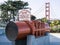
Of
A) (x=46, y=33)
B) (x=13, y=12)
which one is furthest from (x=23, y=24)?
(x=13, y=12)

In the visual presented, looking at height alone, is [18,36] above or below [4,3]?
below

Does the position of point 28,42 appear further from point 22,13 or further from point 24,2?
point 24,2

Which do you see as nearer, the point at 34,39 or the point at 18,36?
the point at 18,36

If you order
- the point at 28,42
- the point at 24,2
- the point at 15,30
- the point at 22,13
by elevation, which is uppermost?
the point at 24,2

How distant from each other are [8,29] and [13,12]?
22363 millimetres

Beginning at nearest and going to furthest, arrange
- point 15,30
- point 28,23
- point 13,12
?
point 15,30 < point 28,23 < point 13,12

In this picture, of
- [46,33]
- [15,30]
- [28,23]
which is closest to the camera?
[15,30]

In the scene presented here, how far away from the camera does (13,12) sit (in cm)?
2678

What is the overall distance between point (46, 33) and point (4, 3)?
22.1 meters

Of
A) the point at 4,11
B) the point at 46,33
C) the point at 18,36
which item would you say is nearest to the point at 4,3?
the point at 4,11

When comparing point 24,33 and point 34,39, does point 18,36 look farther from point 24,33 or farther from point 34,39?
point 34,39

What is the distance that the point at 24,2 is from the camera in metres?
28.3

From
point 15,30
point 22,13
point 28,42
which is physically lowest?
point 28,42

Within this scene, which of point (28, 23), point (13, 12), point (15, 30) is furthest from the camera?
point (13, 12)
